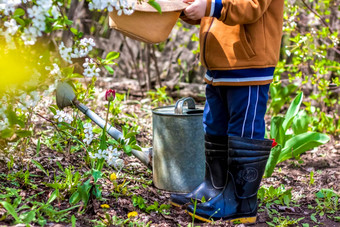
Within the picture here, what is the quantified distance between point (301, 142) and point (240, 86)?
1080mm

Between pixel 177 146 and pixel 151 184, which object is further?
pixel 151 184

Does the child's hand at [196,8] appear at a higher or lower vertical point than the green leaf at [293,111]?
higher

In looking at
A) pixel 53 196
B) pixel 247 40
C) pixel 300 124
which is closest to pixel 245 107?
pixel 247 40

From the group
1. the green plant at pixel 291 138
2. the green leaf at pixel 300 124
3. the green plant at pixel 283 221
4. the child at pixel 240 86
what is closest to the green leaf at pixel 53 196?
the child at pixel 240 86

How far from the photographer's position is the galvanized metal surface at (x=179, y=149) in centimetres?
256

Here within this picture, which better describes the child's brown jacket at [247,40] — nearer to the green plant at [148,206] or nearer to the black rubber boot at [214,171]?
the black rubber boot at [214,171]

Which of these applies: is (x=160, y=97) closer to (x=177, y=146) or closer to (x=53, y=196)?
(x=177, y=146)

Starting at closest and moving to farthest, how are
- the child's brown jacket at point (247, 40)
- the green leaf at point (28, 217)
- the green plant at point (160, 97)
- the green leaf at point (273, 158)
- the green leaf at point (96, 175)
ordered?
the green leaf at point (28, 217), the green leaf at point (96, 175), the child's brown jacket at point (247, 40), the green leaf at point (273, 158), the green plant at point (160, 97)

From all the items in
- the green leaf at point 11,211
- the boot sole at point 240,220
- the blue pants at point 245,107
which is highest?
the blue pants at point 245,107

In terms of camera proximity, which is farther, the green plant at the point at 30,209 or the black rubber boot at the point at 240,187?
the black rubber boot at the point at 240,187

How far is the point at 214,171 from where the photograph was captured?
231 cm

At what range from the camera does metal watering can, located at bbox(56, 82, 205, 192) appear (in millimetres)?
2557

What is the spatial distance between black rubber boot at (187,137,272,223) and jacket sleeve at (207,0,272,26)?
53cm

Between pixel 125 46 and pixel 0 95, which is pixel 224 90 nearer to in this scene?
pixel 0 95
